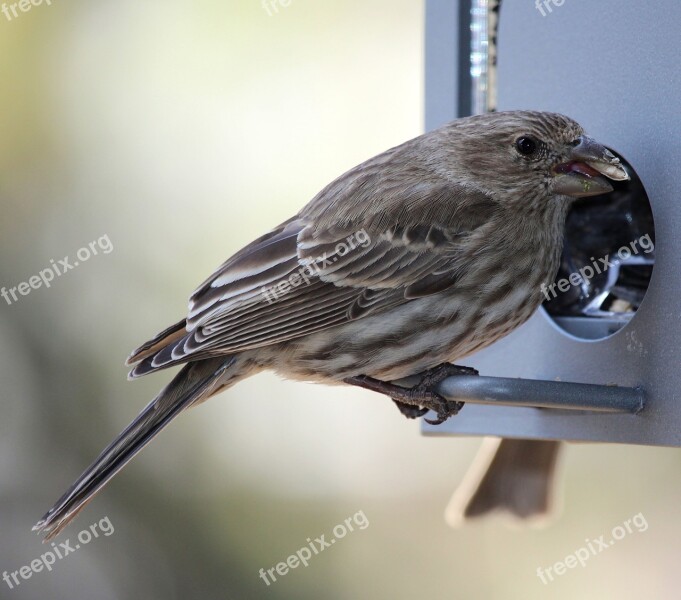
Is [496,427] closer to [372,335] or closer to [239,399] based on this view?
[372,335]

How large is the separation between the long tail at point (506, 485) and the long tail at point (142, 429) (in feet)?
3.47

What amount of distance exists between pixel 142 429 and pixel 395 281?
89 centimetres

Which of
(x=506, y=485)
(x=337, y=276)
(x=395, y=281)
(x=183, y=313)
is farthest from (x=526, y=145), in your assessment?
(x=183, y=313)

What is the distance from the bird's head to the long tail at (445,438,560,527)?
1.06 metres

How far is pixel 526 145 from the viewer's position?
3.78m

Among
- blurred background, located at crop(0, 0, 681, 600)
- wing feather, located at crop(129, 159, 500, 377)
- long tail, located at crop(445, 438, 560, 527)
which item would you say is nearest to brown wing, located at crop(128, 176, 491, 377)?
wing feather, located at crop(129, 159, 500, 377)

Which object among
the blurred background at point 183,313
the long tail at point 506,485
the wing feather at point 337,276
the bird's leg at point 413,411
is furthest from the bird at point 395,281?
the blurred background at point 183,313

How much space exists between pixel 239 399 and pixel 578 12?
12.5 feet

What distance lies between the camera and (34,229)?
7203 mm

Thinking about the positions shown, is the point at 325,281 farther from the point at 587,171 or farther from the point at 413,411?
the point at 587,171

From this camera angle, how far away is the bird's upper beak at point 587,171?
3.54 metres

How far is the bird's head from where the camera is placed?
3.62 metres

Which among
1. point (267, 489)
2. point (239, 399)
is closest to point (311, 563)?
point (267, 489)

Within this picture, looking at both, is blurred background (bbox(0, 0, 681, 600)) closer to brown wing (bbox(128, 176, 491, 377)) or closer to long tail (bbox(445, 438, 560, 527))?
long tail (bbox(445, 438, 560, 527))
